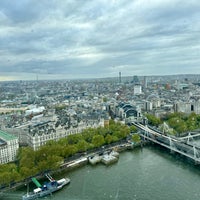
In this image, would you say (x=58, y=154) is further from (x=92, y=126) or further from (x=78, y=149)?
(x=92, y=126)

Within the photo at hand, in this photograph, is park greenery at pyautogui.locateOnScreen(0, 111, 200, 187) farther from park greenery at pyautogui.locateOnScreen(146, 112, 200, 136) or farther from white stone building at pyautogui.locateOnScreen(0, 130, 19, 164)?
white stone building at pyautogui.locateOnScreen(0, 130, 19, 164)

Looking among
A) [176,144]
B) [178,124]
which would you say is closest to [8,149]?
[176,144]

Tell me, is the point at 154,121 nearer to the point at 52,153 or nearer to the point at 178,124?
the point at 178,124

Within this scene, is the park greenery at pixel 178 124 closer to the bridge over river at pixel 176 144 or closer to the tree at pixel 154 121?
the tree at pixel 154 121

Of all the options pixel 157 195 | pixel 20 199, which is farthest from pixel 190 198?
pixel 20 199

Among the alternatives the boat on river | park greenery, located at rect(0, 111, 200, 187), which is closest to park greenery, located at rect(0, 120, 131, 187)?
park greenery, located at rect(0, 111, 200, 187)
